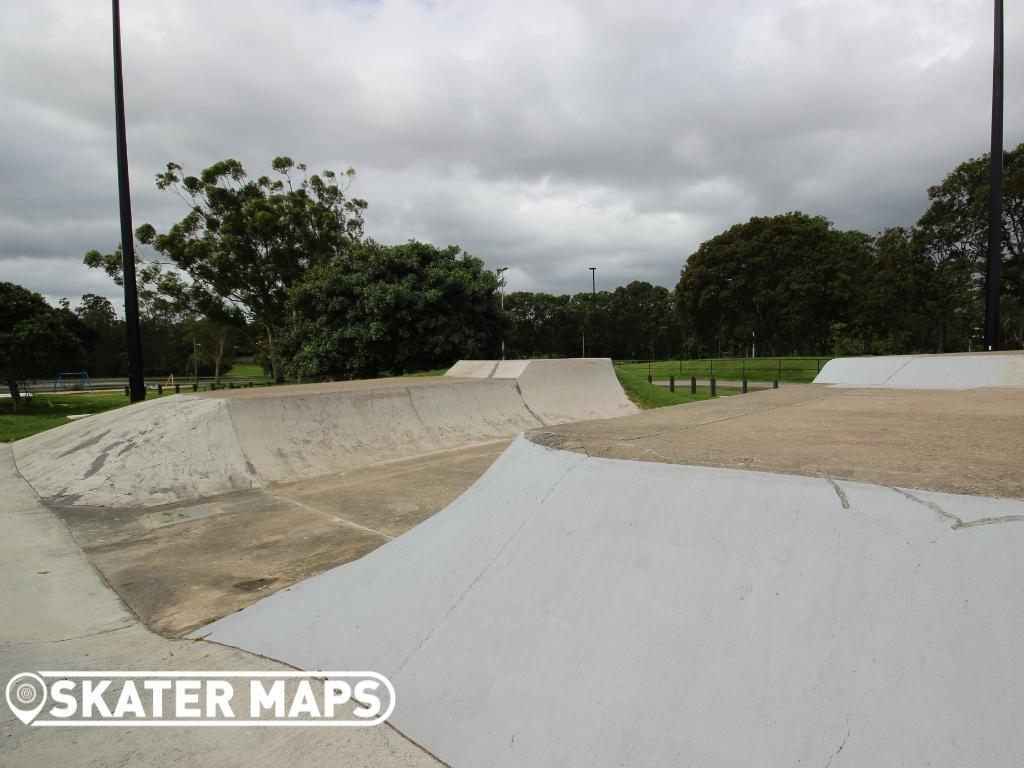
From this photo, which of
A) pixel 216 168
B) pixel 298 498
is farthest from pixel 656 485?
pixel 216 168

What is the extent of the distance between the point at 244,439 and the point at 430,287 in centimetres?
1134

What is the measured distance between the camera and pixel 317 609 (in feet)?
10.1

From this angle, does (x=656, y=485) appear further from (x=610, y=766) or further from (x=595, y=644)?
(x=610, y=766)

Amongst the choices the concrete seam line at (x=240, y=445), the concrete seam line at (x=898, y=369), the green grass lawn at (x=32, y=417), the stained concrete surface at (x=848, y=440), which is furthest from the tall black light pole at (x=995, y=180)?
the green grass lawn at (x=32, y=417)

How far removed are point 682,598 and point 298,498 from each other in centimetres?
510

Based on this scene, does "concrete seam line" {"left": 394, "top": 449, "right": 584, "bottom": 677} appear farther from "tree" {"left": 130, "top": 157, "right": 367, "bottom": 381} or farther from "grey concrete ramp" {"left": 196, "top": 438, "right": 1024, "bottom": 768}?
"tree" {"left": 130, "top": 157, "right": 367, "bottom": 381}

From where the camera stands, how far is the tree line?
17.5 metres

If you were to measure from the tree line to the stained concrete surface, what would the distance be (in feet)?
44.0

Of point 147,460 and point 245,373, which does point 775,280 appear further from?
point 245,373

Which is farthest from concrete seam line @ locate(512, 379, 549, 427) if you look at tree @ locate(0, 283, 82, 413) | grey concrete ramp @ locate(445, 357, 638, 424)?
tree @ locate(0, 283, 82, 413)

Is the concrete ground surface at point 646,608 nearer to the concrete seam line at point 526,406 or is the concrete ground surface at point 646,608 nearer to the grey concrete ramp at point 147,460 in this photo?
the grey concrete ramp at point 147,460

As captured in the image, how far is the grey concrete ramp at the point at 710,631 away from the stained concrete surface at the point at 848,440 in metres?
0.29

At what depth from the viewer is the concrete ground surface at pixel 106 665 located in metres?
2.05

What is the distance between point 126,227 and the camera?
37.6 ft
